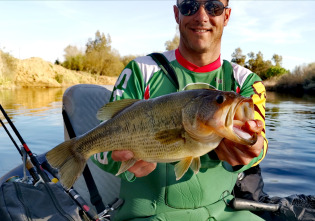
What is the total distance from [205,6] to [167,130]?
1388 mm

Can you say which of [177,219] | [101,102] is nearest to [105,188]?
[101,102]

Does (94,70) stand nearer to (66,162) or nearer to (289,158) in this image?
(289,158)

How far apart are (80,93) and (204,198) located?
1.90 metres

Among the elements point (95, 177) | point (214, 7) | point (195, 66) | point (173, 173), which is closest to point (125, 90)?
point (195, 66)

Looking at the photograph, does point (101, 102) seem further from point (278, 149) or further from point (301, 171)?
point (278, 149)

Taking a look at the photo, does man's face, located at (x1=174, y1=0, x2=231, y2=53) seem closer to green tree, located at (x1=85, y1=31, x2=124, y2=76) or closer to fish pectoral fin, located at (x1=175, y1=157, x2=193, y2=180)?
fish pectoral fin, located at (x1=175, y1=157, x2=193, y2=180)

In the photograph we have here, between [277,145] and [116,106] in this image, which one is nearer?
[116,106]

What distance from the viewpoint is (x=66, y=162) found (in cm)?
249

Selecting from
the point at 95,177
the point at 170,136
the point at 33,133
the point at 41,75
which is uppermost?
the point at 41,75

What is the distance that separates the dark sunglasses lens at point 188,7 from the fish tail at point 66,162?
60.7 inches

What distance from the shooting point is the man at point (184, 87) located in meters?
2.89

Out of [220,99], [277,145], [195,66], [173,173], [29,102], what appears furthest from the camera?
[29,102]

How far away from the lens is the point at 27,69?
54.2 m

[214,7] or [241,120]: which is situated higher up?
[214,7]
